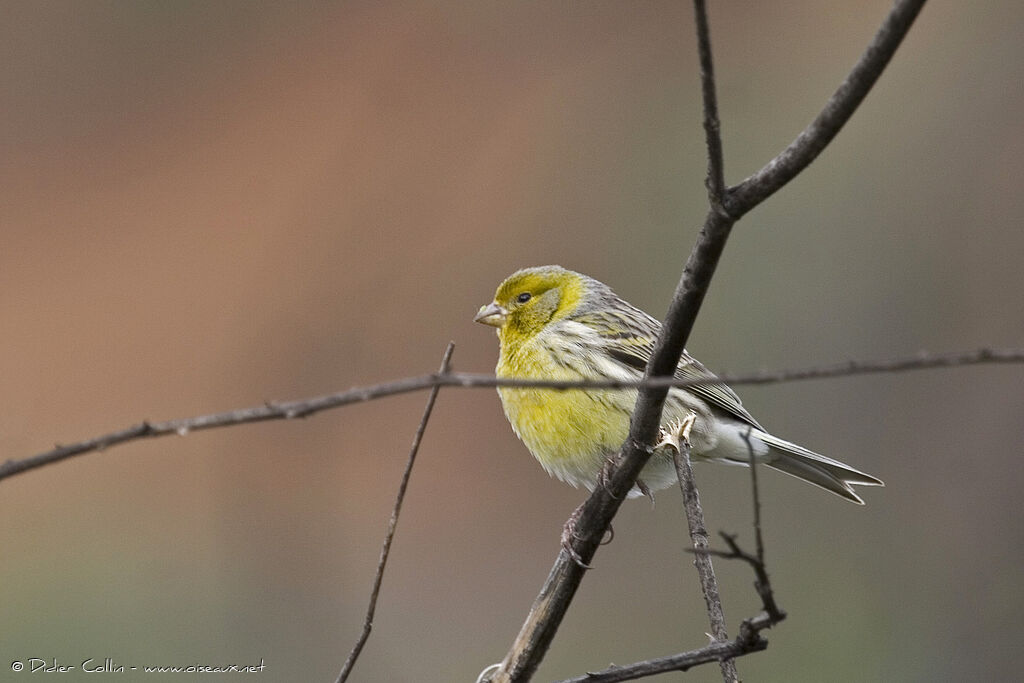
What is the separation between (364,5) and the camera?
13.8 m

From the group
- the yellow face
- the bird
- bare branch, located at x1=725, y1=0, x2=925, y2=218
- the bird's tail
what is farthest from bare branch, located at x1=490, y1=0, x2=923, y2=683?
the yellow face

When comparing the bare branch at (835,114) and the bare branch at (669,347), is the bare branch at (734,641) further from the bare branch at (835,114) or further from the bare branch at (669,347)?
the bare branch at (835,114)

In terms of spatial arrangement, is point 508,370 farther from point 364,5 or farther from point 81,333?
point 364,5

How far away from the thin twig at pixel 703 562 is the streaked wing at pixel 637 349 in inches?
46.7

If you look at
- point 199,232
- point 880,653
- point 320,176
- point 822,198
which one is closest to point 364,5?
point 320,176

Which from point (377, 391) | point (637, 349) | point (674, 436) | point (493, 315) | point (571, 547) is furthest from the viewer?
point (493, 315)

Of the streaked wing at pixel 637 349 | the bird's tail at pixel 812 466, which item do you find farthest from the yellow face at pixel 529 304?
the bird's tail at pixel 812 466

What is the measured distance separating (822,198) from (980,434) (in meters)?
2.22

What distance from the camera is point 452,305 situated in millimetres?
10680

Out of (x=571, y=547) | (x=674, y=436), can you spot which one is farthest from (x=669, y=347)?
(x=674, y=436)

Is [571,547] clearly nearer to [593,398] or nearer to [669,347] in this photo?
[669,347]

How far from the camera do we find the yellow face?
14.1 feet

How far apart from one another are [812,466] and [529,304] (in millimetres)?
1179

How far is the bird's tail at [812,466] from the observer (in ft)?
12.7
